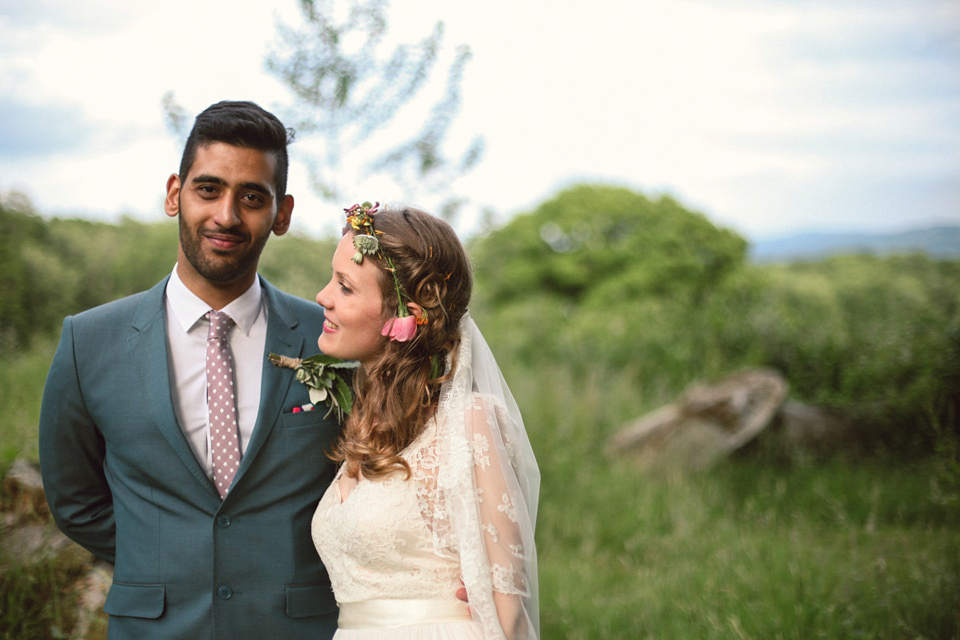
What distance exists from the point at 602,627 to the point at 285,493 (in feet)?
8.09

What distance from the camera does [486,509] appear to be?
8.11ft

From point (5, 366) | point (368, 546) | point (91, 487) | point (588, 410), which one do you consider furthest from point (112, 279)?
point (588, 410)

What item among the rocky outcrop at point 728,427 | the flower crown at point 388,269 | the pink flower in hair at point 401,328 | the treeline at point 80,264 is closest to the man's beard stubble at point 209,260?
the flower crown at point 388,269

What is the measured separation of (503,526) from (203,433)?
112 cm

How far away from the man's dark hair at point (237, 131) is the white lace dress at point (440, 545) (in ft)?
3.99

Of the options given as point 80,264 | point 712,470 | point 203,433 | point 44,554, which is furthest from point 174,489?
point 712,470

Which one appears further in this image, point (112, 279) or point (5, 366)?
point (112, 279)

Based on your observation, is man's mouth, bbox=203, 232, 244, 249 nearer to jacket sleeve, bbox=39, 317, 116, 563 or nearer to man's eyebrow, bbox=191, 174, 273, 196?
man's eyebrow, bbox=191, 174, 273, 196

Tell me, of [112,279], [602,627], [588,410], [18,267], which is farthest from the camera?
[588,410]

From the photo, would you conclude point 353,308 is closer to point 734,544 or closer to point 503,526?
point 503,526

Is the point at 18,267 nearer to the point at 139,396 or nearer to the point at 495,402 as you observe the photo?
the point at 139,396

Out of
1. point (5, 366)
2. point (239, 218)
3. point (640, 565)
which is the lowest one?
point (640, 565)

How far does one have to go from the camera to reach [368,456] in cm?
263

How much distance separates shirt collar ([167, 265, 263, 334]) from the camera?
2.87 meters
